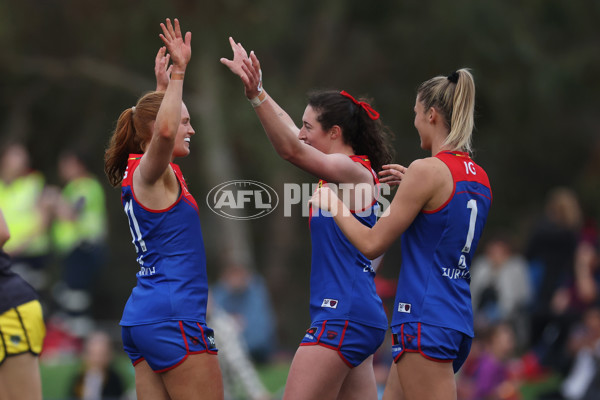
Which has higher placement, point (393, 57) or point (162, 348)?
point (393, 57)

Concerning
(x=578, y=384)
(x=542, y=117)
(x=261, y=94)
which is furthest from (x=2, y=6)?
(x=261, y=94)

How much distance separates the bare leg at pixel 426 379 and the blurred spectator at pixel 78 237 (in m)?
6.51

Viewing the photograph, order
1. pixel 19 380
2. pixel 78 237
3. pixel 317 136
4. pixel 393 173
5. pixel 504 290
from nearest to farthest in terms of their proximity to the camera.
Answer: pixel 393 173
pixel 317 136
pixel 19 380
pixel 78 237
pixel 504 290

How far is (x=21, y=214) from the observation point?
998 centimetres

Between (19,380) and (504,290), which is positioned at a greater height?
(19,380)

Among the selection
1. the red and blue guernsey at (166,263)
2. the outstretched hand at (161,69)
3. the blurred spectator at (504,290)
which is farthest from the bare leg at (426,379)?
the blurred spectator at (504,290)

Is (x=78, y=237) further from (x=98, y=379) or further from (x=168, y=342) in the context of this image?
(x=168, y=342)

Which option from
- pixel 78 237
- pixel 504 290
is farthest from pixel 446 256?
pixel 504 290

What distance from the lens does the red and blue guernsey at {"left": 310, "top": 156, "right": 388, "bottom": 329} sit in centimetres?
465

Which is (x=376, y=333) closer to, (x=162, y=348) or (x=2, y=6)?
(x=162, y=348)

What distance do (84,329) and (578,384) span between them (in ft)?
17.8

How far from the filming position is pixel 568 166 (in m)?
18.1

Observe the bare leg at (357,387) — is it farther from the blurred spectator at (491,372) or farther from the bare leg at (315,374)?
the blurred spectator at (491,372)

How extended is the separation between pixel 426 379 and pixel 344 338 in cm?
53
